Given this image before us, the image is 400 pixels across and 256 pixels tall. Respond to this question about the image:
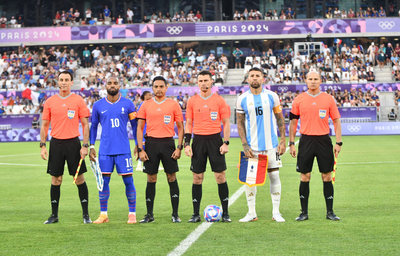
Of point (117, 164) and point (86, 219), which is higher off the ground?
point (117, 164)

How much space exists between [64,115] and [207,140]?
2.38 metres

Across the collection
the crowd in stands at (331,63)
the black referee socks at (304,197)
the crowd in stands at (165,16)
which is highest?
the crowd in stands at (165,16)

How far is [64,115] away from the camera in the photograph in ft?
26.5

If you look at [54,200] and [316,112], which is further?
[54,200]

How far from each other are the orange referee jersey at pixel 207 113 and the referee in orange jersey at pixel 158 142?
285 mm

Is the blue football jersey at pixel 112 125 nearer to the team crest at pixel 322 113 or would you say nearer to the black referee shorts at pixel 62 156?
the black referee shorts at pixel 62 156

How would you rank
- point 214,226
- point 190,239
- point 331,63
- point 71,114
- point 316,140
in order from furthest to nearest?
1. point 331,63
2. point 71,114
3. point 316,140
4. point 214,226
5. point 190,239

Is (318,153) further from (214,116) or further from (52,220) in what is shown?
(52,220)

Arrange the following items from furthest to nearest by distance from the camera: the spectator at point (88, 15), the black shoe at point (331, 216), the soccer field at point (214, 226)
→ the spectator at point (88, 15)
the black shoe at point (331, 216)
the soccer field at point (214, 226)

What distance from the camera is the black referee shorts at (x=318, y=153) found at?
784 cm


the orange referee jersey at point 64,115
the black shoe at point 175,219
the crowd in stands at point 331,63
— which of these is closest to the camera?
the black shoe at point 175,219

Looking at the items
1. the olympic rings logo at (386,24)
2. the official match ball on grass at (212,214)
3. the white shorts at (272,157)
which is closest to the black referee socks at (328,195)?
the white shorts at (272,157)

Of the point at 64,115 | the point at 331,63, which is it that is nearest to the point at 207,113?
the point at 64,115

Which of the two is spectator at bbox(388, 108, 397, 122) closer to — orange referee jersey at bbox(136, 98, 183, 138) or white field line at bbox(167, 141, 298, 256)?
orange referee jersey at bbox(136, 98, 183, 138)
